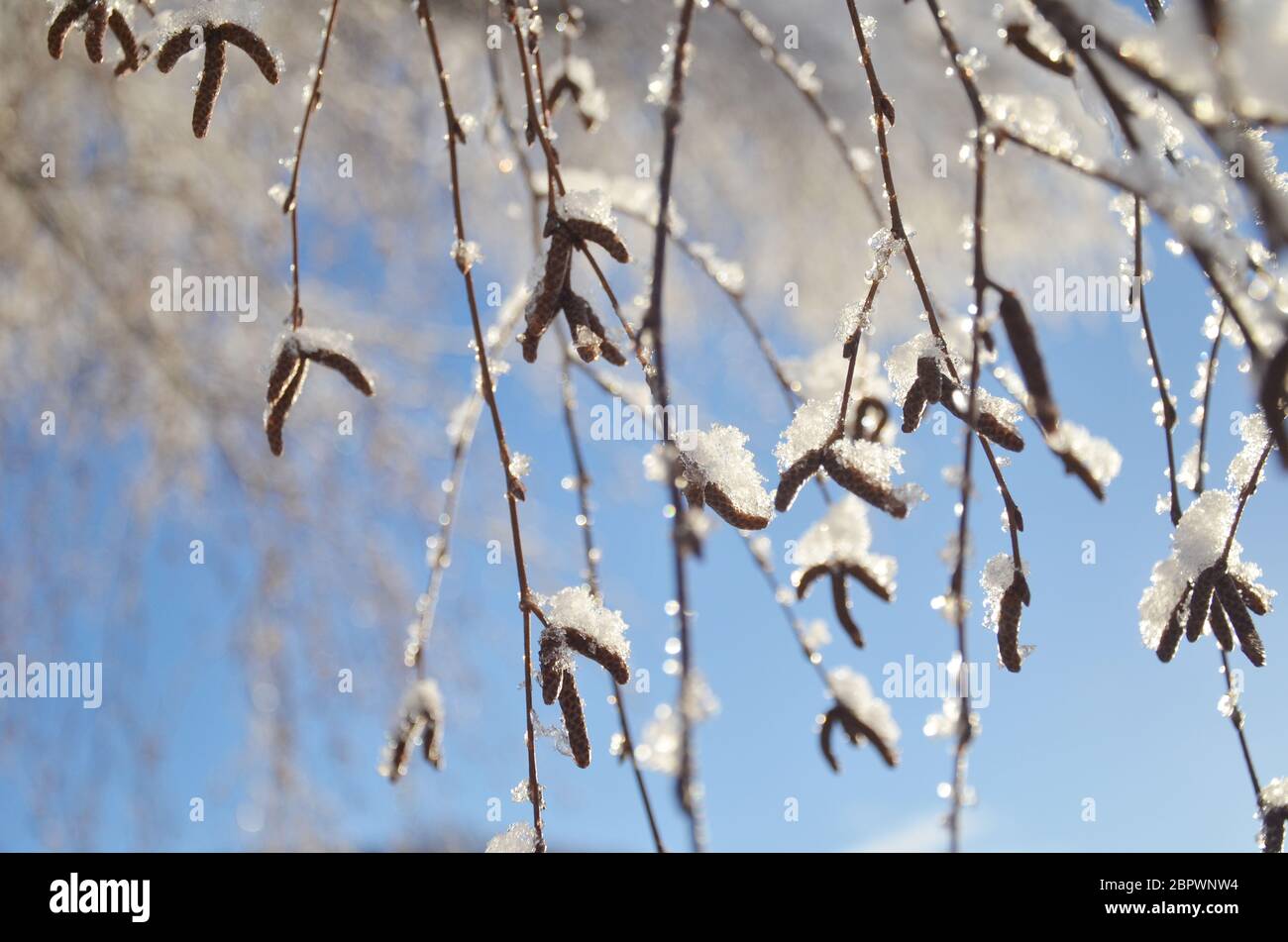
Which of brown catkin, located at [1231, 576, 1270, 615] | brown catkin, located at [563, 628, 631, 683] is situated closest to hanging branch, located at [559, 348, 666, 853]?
brown catkin, located at [563, 628, 631, 683]

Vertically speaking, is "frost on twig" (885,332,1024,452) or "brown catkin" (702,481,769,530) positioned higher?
"frost on twig" (885,332,1024,452)

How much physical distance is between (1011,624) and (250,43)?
0.61 metres

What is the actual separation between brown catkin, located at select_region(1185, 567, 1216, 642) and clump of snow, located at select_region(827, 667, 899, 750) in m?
0.22

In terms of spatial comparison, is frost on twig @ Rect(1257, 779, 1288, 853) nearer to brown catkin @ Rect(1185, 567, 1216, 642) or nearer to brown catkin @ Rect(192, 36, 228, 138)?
brown catkin @ Rect(1185, 567, 1216, 642)

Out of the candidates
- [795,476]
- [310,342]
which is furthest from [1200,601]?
[310,342]

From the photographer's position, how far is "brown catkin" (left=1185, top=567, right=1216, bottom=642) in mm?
550

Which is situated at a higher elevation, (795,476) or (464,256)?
(464,256)

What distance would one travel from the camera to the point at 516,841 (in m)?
0.64

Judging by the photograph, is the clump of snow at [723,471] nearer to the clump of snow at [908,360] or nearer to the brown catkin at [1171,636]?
the clump of snow at [908,360]

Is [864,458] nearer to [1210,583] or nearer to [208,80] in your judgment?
[1210,583]

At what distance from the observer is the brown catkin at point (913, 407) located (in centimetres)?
55

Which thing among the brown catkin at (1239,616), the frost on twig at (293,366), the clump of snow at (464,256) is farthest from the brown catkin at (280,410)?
the brown catkin at (1239,616)
